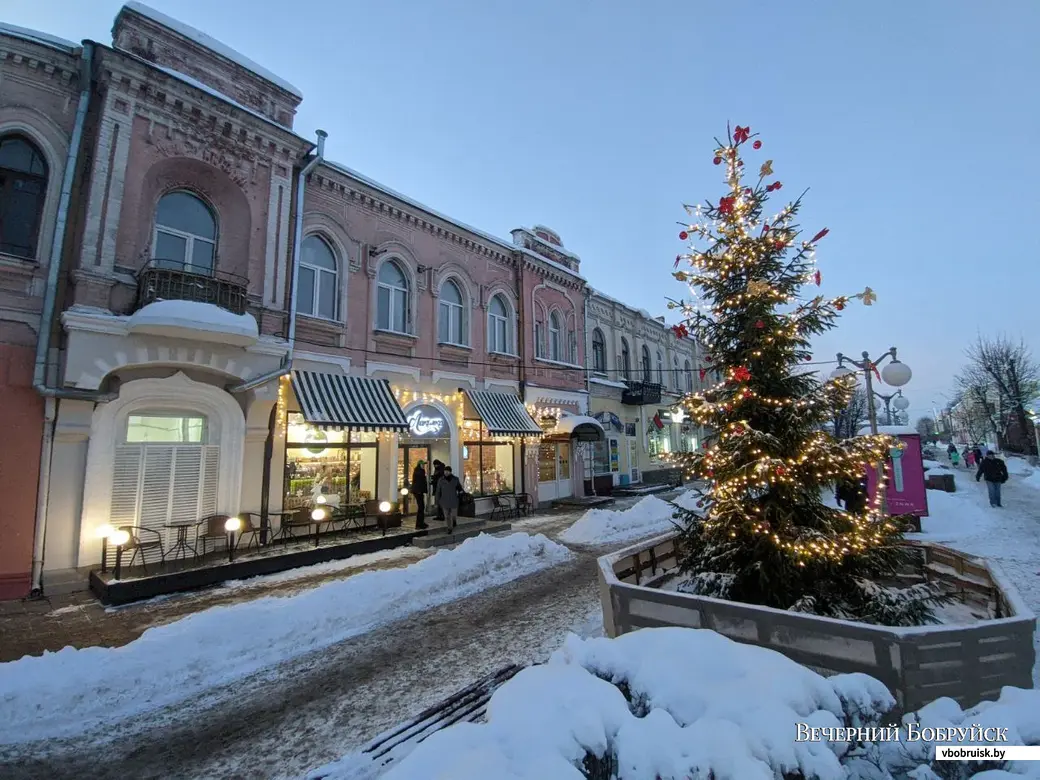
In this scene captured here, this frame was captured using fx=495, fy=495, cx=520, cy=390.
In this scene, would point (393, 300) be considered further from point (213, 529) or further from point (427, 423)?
point (213, 529)

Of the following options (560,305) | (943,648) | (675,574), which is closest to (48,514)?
(675,574)

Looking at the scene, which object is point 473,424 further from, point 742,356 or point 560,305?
point 742,356

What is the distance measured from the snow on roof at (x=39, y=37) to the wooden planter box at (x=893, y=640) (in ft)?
44.4

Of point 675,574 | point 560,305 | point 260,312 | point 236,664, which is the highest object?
→ point 560,305

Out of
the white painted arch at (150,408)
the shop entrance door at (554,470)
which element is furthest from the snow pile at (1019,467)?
the white painted arch at (150,408)

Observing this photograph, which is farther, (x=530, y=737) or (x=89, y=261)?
(x=89, y=261)

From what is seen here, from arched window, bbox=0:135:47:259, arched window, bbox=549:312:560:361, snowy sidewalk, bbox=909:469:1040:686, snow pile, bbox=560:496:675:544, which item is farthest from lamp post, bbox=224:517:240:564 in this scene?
arched window, bbox=549:312:560:361

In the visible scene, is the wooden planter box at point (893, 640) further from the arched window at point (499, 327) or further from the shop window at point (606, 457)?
the shop window at point (606, 457)

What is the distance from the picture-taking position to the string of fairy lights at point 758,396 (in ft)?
19.4

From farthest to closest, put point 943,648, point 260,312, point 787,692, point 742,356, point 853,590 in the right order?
point 260,312
point 742,356
point 853,590
point 943,648
point 787,692

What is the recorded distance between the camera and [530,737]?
111 inches

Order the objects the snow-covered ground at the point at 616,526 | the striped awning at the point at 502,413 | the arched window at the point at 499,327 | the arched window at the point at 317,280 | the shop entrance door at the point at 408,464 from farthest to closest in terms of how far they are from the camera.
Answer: the arched window at the point at 499,327, the striped awning at the point at 502,413, the shop entrance door at the point at 408,464, the snow-covered ground at the point at 616,526, the arched window at the point at 317,280

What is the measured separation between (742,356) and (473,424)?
11.2 metres

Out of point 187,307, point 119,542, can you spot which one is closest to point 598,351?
point 187,307
